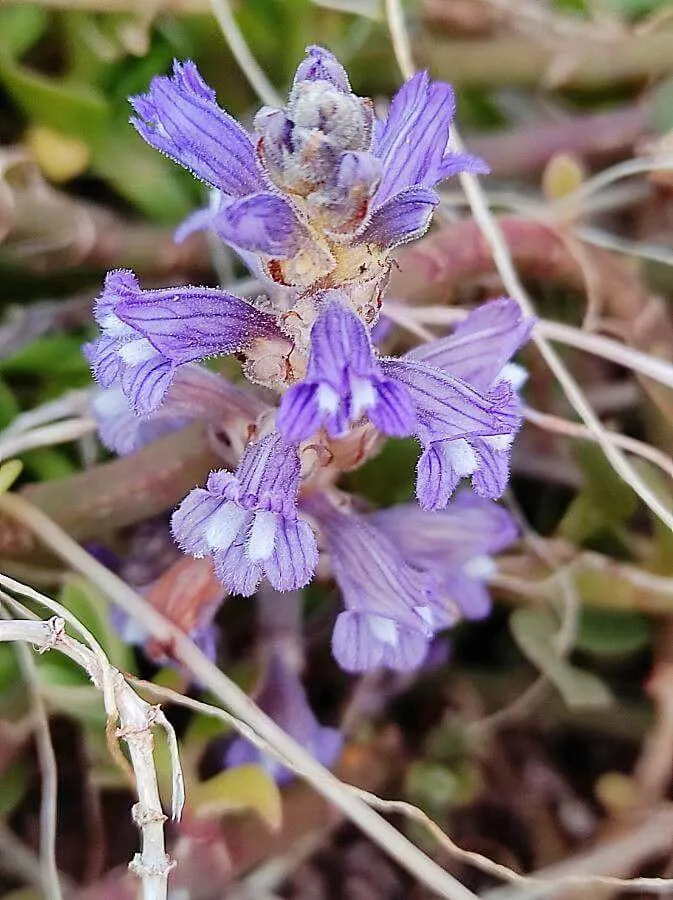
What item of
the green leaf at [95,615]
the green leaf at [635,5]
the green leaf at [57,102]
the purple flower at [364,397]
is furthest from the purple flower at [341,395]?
the green leaf at [635,5]

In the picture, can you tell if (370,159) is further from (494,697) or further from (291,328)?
(494,697)

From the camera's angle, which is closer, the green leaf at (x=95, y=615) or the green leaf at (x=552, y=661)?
the green leaf at (x=95, y=615)

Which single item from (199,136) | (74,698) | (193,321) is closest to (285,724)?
(74,698)

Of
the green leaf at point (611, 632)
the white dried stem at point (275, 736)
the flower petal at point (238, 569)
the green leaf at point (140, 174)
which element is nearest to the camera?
the flower petal at point (238, 569)

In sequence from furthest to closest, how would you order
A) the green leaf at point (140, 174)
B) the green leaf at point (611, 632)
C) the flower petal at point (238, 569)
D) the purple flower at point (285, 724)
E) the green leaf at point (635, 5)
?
1. the green leaf at point (635, 5)
2. the green leaf at point (140, 174)
3. the green leaf at point (611, 632)
4. the purple flower at point (285, 724)
5. the flower petal at point (238, 569)

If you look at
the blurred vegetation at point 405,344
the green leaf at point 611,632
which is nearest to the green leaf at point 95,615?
the blurred vegetation at point 405,344

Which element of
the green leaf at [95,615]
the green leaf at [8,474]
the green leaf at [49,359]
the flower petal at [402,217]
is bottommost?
the green leaf at [95,615]

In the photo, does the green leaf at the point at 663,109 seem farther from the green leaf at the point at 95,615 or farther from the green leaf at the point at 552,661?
the green leaf at the point at 95,615

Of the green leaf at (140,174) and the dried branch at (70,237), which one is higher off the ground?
the green leaf at (140,174)
